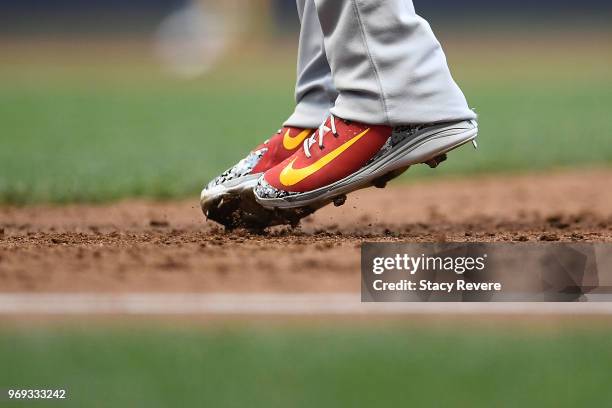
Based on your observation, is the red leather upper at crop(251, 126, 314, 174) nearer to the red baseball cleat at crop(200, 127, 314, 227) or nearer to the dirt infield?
the red baseball cleat at crop(200, 127, 314, 227)

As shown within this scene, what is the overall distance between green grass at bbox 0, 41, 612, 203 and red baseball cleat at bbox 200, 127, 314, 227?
4.80 ft

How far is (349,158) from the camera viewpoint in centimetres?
239

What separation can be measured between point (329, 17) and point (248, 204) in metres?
0.52

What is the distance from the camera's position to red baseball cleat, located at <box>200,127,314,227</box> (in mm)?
2570

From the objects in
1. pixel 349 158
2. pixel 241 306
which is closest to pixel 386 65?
pixel 349 158

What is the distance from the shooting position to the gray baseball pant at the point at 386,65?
91.2 inches

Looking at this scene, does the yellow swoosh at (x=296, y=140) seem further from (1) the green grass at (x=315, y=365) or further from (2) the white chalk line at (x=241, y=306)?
(1) the green grass at (x=315, y=365)

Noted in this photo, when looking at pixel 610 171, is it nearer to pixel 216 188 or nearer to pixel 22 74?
pixel 216 188

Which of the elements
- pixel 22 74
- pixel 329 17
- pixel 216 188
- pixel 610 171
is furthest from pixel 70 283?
pixel 22 74

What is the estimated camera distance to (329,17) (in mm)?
2375

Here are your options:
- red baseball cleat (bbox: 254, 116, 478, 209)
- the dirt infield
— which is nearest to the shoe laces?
red baseball cleat (bbox: 254, 116, 478, 209)

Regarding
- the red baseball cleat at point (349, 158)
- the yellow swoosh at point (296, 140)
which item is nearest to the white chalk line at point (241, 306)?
the red baseball cleat at point (349, 158)

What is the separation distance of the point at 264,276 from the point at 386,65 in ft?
1.97

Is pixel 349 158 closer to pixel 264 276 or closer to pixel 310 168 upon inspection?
pixel 310 168
